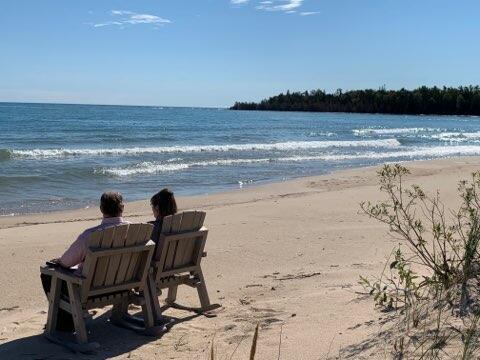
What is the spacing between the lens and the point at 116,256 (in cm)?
468

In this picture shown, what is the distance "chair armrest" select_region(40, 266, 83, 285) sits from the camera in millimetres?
4559

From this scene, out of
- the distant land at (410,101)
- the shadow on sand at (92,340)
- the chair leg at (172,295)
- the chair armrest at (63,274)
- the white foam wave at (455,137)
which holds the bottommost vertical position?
the shadow on sand at (92,340)

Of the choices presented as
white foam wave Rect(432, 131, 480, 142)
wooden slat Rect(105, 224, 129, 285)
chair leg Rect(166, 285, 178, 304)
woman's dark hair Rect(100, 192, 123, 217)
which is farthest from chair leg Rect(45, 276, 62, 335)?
white foam wave Rect(432, 131, 480, 142)

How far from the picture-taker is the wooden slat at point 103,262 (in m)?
4.51

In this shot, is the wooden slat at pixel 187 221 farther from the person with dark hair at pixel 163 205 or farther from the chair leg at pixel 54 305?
the chair leg at pixel 54 305

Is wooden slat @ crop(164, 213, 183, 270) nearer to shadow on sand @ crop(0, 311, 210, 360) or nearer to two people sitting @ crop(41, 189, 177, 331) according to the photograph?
two people sitting @ crop(41, 189, 177, 331)

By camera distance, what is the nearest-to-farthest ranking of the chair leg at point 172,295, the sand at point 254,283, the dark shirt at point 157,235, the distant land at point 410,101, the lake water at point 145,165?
1. the sand at point 254,283
2. the dark shirt at point 157,235
3. the chair leg at point 172,295
4. the lake water at point 145,165
5. the distant land at point 410,101

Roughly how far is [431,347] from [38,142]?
30828 millimetres

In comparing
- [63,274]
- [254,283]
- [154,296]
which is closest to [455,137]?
[254,283]

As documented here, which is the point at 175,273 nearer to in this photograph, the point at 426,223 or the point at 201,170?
the point at 426,223

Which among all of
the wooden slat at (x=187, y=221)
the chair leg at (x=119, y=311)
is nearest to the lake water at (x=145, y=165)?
the chair leg at (x=119, y=311)

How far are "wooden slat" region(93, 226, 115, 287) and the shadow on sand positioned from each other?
0.52 meters

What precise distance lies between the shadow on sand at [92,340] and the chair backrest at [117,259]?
16.1 inches

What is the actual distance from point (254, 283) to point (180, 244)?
1.35 metres
